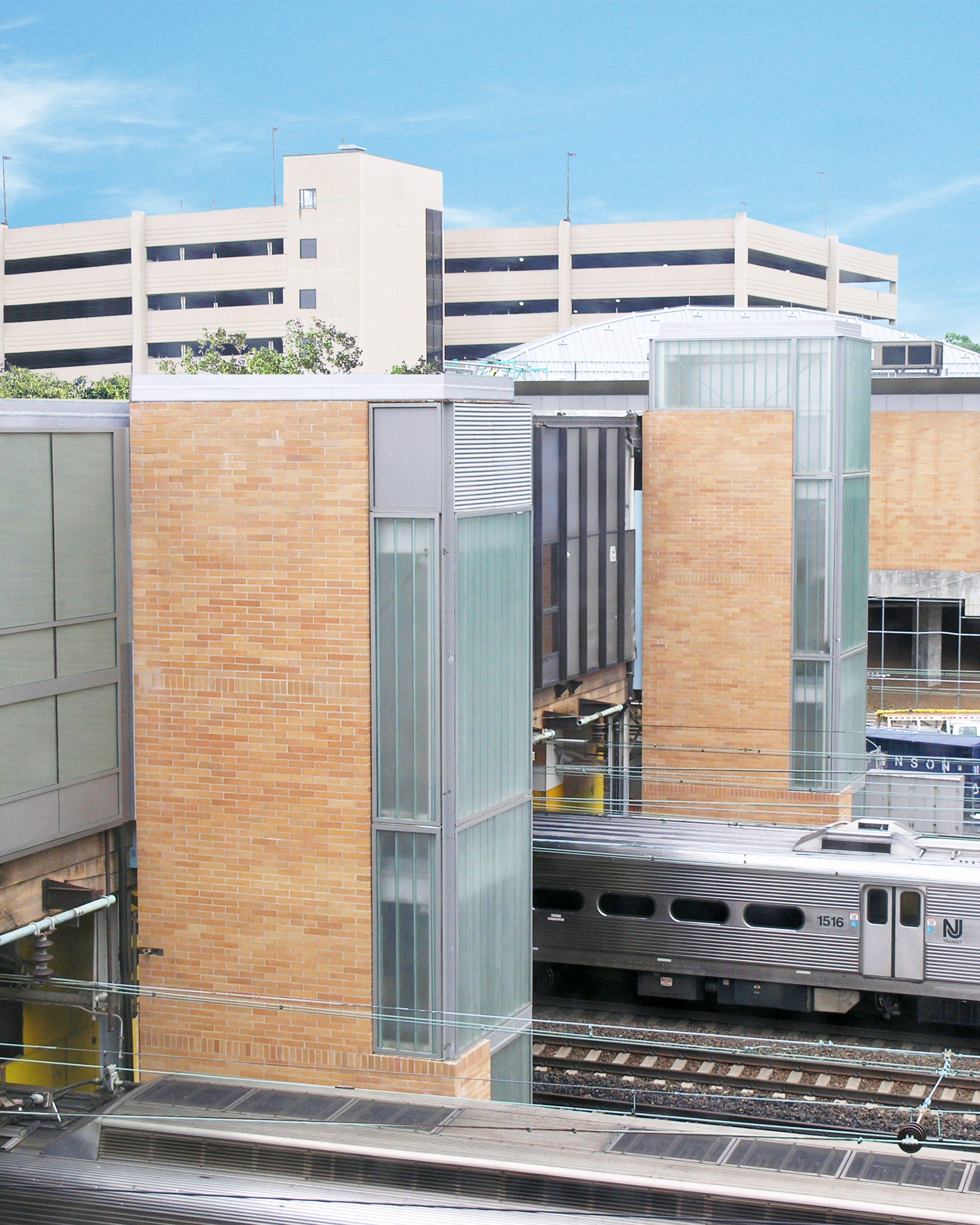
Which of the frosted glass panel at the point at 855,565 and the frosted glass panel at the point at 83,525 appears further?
the frosted glass panel at the point at 855,565

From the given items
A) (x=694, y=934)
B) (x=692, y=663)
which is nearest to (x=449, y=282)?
(x=692, y=663)

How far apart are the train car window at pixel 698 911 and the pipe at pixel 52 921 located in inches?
337

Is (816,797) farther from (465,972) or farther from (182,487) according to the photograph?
(182,487)

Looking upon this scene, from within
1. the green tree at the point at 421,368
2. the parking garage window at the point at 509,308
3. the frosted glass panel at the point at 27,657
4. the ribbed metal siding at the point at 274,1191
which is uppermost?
the parking garage window at the point at 509,308

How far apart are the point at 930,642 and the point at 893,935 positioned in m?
28.7

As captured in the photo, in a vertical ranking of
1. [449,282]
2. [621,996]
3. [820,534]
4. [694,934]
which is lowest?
[621,996]

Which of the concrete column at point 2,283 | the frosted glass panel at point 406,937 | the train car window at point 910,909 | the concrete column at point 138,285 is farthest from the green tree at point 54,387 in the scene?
the frosted glass panel at point 406,937

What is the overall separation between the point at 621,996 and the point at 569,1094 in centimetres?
408

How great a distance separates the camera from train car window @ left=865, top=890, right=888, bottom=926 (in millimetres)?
18266

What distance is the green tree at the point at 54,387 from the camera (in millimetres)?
57031

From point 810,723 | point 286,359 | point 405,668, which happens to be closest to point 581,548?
point 810,723

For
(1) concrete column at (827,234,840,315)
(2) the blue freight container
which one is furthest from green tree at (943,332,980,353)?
(2) the blue freight container

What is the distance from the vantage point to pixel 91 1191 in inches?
413

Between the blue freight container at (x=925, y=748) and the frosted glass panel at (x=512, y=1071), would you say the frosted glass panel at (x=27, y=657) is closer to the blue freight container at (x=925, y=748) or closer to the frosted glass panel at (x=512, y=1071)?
the frosted glass panel at (x=512, y=1071)
